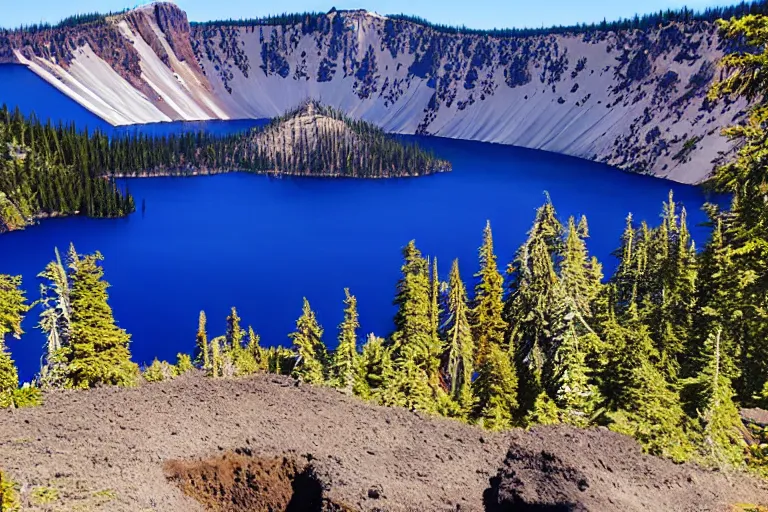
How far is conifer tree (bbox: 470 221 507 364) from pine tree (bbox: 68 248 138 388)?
77.0 ft

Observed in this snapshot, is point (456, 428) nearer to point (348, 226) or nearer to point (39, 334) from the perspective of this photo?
point (39, 334)

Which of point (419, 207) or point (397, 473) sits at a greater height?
point (419, 207)

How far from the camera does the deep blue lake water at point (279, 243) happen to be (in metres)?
94.1

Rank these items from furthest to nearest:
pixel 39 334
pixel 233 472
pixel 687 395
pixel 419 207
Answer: pixel 419 207 < pixel 39 334 < pixel 687 395 < pixel 233 472

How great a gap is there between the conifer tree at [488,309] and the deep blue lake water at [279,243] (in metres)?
35.7

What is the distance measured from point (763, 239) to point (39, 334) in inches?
3244

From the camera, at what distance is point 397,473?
72.0ft

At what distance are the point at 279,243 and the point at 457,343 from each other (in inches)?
3644

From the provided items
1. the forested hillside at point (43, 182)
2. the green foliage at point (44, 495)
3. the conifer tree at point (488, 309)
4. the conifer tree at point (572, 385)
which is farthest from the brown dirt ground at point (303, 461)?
the forested hillside at point (43, 182)

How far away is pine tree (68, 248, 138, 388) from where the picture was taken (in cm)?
3941

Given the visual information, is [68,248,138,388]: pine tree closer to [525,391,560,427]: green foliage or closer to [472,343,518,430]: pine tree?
[472,343,518,430]: pine tree

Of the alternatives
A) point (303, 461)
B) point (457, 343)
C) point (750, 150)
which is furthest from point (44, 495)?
point (457, 343)

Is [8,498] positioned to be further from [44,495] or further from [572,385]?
[572,385]

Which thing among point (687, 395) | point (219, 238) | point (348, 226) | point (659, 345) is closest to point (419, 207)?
point (348, 226)
